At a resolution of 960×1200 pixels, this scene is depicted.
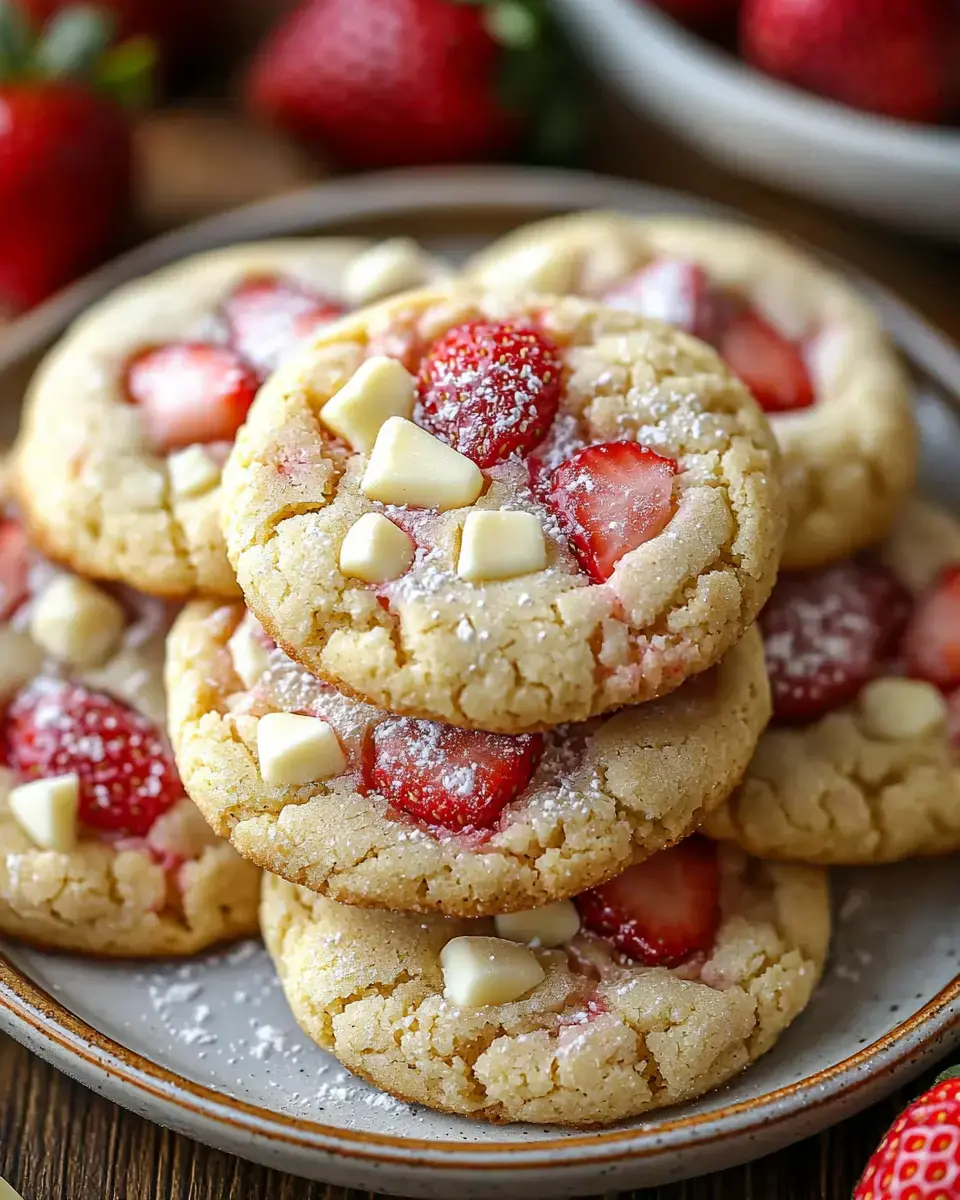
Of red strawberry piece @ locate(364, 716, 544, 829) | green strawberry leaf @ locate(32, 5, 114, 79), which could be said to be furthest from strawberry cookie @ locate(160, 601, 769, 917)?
green strawberry leaf @ locate(32, 5, 114, 79)

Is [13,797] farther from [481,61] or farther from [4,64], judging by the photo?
[481,61]

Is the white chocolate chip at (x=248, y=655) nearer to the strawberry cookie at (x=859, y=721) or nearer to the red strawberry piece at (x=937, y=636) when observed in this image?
the strawberry cookie at (x=859, y=721)

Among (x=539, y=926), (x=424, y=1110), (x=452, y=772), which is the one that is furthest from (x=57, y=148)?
(x=424, y=1110)

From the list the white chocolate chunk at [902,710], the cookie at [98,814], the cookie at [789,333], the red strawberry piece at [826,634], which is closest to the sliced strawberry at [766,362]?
the cookie at [789,333]

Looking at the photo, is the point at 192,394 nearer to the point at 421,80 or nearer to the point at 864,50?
the point at 421,80

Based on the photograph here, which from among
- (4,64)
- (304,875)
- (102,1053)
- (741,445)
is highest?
(4,64)

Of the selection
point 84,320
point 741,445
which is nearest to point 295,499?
point 741,445

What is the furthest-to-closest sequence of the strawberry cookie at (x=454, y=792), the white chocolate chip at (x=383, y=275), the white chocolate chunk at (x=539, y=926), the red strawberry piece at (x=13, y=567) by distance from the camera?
the white chocolate chip at (x=383, y=275) → the red strawberry piece at (x=13, y=567) → the white chocolate chunk at (x=539, y=926) → the strawberry cookie at (x=454, y=792)
